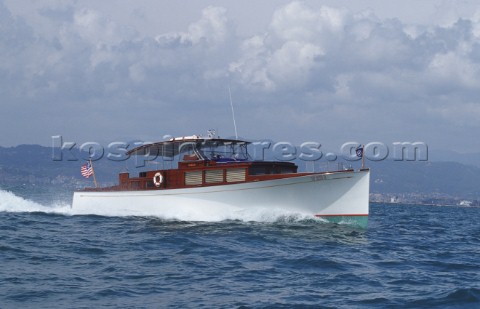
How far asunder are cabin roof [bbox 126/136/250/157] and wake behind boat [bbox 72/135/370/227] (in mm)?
51

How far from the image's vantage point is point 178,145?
28672mm

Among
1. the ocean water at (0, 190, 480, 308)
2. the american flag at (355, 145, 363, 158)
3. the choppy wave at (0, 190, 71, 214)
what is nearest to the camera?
the ocean water at (0, 190, 480, 308)

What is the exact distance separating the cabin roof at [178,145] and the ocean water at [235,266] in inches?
190

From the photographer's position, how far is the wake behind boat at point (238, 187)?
23.9 m

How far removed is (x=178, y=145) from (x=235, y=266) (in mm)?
14522

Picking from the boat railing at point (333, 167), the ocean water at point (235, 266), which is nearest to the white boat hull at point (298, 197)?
the ocean water at point (235, 266)

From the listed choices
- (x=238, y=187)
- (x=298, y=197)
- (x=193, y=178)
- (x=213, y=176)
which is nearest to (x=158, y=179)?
(x=193, y=178)

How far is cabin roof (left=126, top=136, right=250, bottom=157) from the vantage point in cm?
2729

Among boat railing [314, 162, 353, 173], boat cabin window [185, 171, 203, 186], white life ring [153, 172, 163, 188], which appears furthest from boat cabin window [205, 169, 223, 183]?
boat railing [314, 162, 353, 173]

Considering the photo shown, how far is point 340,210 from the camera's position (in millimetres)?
24281

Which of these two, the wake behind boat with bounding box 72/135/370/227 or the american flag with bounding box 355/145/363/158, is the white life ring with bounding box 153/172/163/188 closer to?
the wake behind boat with bounding box 72/135/370/227

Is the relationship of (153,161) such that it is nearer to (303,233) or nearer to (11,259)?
(303,233)

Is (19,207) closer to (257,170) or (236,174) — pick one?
(236,174)

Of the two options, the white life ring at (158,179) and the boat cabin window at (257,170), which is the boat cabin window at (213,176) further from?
the white life ring at (158,179)
